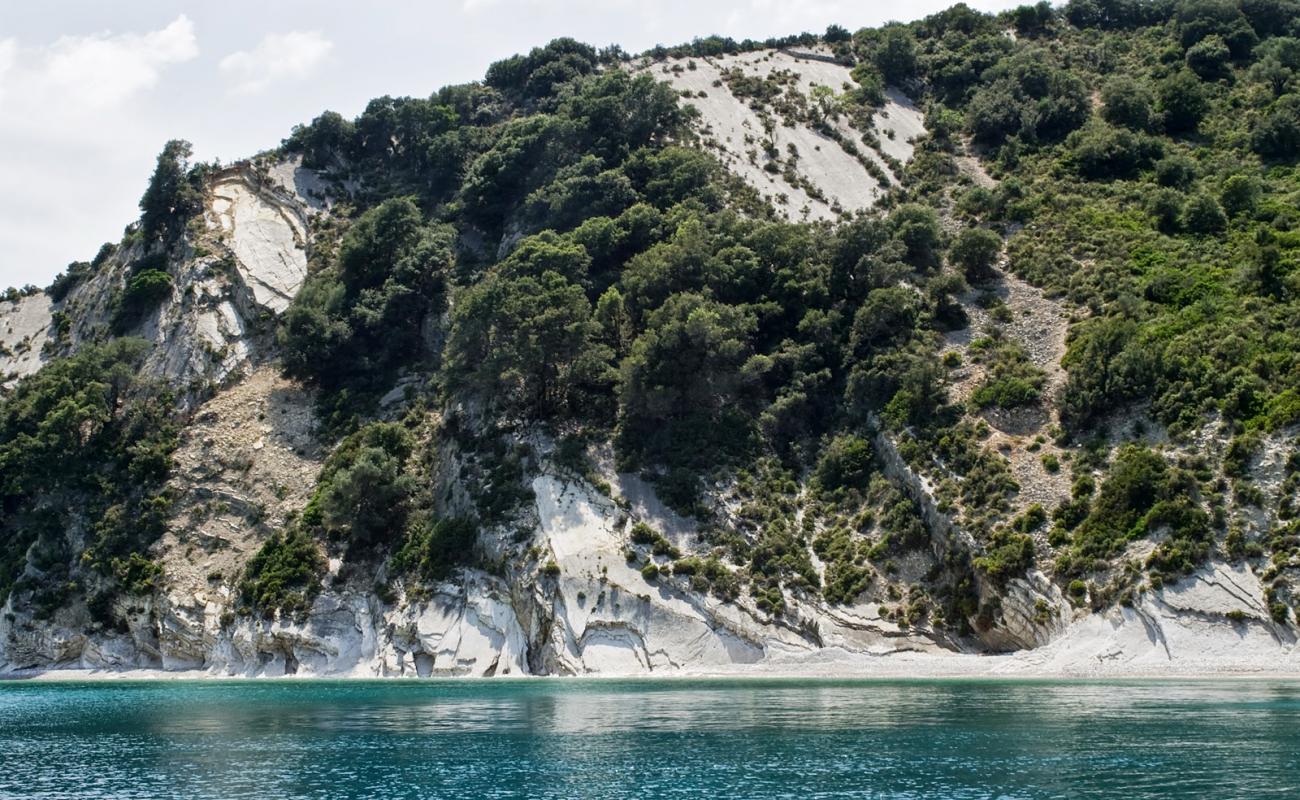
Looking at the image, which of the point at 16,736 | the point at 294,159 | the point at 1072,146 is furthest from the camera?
the point at 294,159

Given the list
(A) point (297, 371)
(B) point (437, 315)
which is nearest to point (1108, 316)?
(B) point (437, 315)

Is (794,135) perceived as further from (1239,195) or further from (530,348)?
(530,348)

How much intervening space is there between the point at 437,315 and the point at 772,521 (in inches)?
1233

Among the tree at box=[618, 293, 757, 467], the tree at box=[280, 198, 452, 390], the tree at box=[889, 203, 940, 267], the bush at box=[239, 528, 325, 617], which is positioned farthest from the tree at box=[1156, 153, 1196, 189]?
the bush at box=[239, 528, 325, 617]

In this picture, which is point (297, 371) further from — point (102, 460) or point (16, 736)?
point (16, 736)

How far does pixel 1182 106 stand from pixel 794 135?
31.2m

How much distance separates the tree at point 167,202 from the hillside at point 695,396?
0.75ft

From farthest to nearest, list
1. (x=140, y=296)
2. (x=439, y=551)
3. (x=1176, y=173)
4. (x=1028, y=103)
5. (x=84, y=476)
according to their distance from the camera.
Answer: (x=1028, y=103)
(x=140, y=296)
(x=1176, y=173)
(x=84, y=476)
(x=439, y=551)

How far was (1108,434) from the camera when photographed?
200ft

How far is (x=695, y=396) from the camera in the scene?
71750 mm

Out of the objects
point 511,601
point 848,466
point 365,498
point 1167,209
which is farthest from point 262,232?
point 1167,209

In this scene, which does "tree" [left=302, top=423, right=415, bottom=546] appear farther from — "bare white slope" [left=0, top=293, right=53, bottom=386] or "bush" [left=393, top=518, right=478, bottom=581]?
"bare white slope" [left=0, top=293, right=53, bottom=386]

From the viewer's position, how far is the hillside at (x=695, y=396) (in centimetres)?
5791

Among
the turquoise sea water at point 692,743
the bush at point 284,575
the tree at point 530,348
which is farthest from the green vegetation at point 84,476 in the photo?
the turquoise sea water at point 692,743
